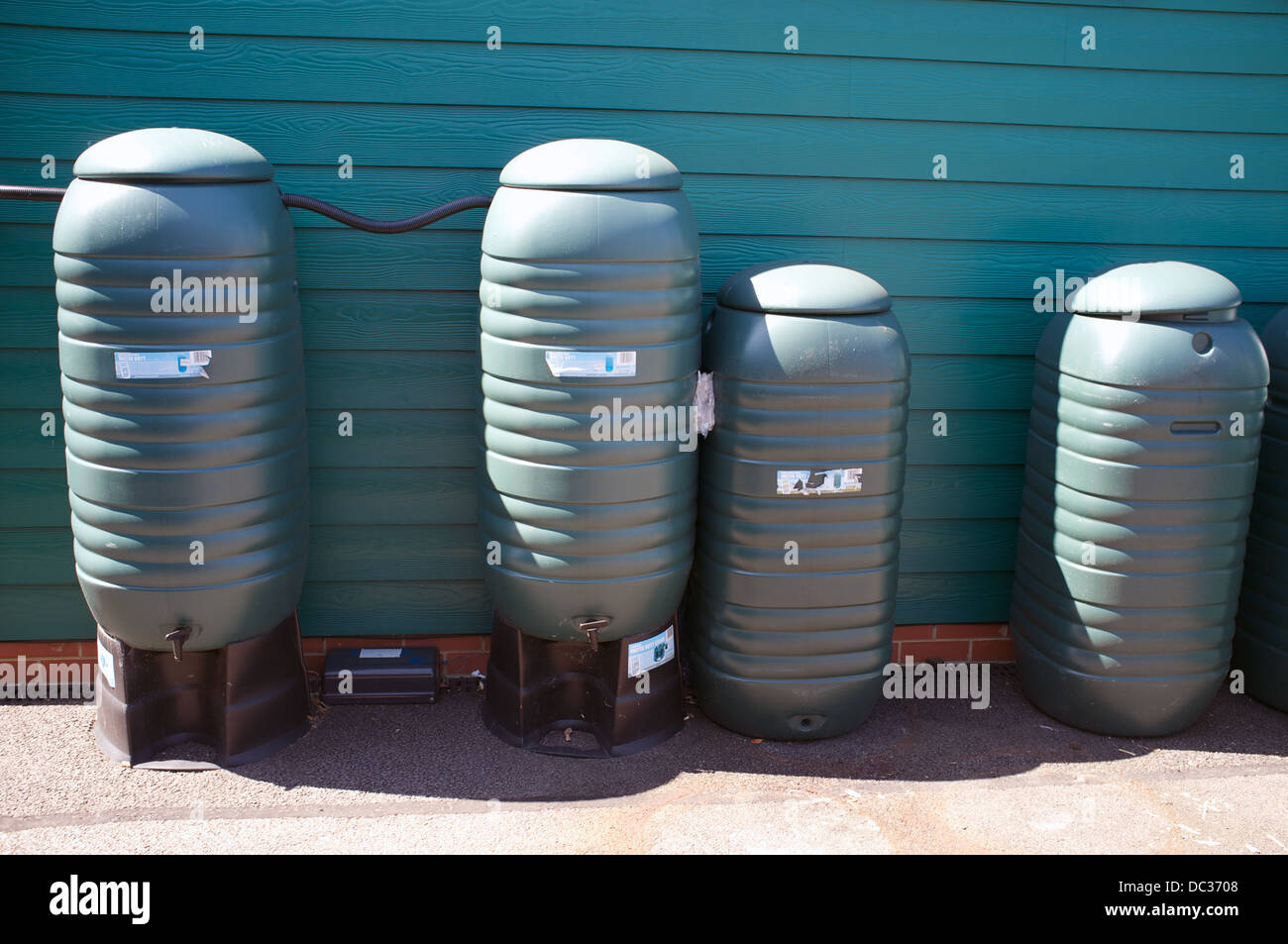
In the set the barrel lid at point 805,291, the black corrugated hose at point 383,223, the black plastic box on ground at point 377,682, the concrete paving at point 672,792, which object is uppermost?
the black corrugated hose at point 383,223

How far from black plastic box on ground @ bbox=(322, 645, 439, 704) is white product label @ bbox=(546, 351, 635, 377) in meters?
1.48

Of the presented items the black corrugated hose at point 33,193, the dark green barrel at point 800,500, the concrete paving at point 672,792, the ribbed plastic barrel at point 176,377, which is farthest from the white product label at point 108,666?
the dark green barrel at point 800,500

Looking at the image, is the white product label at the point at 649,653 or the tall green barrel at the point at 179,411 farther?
the white product label at the point at 649,653

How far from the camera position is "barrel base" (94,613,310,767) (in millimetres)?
3932

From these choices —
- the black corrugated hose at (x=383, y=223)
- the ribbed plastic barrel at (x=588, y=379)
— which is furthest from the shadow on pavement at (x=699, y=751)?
the black corrugated hose at (x=383, y=223)

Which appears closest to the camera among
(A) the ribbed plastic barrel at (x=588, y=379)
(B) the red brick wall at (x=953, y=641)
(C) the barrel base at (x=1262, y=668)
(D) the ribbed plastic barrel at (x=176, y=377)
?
(D) the ribbed plastic barrel at (x=176, y=377)

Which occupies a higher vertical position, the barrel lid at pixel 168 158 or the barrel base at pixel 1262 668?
the barrel lid at pixel 168 158

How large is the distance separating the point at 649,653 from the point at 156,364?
1.90 m

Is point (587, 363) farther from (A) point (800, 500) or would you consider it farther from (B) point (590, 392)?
(A) point (800, 500)

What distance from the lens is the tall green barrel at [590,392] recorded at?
3623 millimetres

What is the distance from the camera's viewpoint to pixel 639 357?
12.1ft

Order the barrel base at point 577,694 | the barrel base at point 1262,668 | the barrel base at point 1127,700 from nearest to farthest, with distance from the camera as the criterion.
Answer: the barrel base at point 577,694, the barrel base at point 1127,700, the barrel base at point 1262,668

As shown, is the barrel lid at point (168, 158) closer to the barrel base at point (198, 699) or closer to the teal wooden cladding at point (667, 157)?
the teal wooden cladding at point (667, 157)

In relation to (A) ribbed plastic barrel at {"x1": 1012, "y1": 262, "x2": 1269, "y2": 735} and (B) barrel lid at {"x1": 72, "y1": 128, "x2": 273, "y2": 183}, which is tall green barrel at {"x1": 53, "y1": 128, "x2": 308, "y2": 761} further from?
(A) ribbed plastic barrel at {"x1": 1012, "y1": 262, "x2": 1269, "y2": 735}
